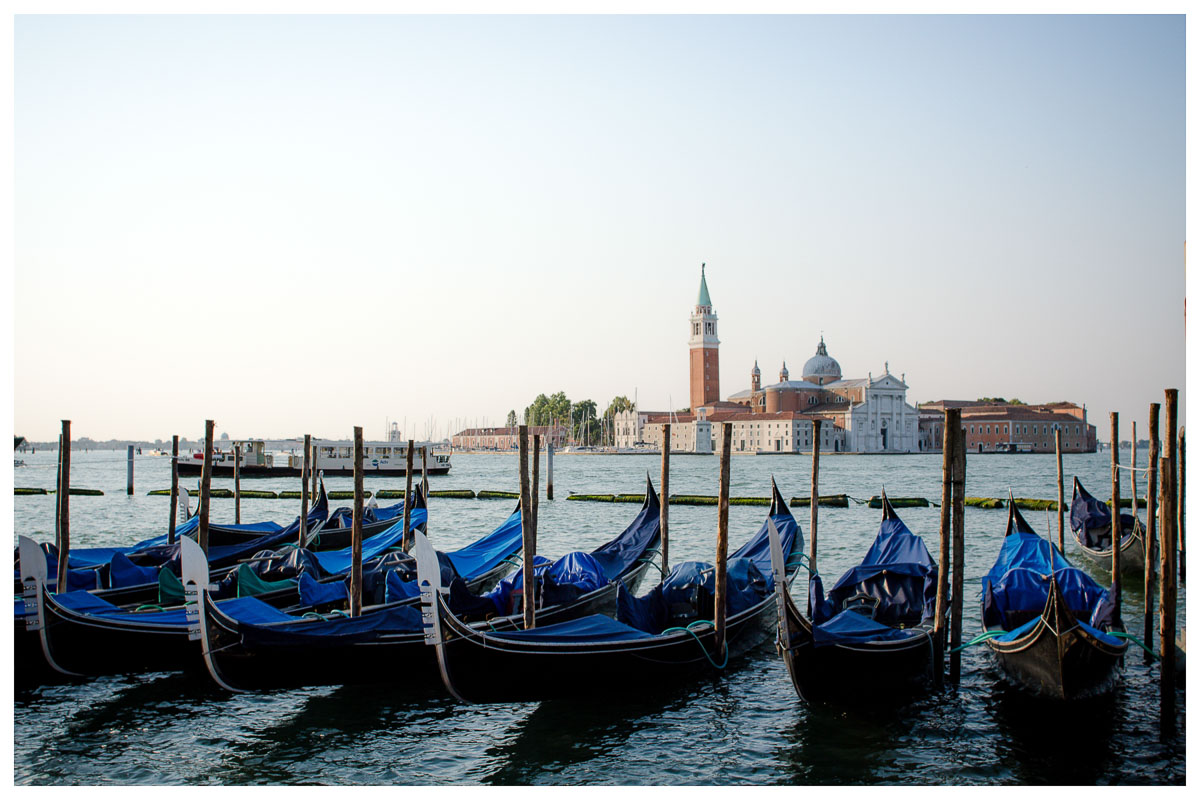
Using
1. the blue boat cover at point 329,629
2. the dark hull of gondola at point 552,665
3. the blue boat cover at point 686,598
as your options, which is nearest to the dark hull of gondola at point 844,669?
the dark hull of gondola at point 552,665

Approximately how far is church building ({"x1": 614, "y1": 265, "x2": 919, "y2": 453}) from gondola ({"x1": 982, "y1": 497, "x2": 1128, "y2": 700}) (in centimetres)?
5474

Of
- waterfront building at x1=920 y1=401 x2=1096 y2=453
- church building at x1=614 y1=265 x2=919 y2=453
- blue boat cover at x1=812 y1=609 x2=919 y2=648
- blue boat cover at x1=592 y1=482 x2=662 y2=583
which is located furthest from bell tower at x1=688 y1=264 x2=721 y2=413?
blue boat cover at x1=812 y1=609 x2=919 y2=648

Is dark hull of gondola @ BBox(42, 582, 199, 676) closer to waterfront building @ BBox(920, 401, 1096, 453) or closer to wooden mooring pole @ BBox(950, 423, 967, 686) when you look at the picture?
wooden mooring pole @ BBox(950, 423, 967, 686)

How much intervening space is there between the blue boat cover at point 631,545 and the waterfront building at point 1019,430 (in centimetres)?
5725

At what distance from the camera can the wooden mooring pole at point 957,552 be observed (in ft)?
15.8

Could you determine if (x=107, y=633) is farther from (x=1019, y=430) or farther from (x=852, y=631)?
(x=1019, y=430)

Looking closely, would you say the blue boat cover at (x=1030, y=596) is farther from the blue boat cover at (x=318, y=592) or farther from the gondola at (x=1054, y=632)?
the blue boat cover at (x=318, y=592)

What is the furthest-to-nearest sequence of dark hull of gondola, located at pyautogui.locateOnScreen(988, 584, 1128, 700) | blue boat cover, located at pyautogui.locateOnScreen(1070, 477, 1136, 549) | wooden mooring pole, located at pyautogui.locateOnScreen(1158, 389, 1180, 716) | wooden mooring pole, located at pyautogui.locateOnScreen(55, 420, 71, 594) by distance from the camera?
blue boat cover, located at pyautogui.locateOnScreen(1070, 477, 1136, 549) < wooden mooring pole, located at pyautogui.locateOnScreen(55, 420, 71, 594) < dark hull of gondola, located at pyautogui.locateOnScreen(988, 584, 1128, 700) < wooden mooring pole, located at pyautogui.locateOnScreen(1158, 389, 1180, 716)

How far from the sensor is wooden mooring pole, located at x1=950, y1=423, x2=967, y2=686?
4.82m

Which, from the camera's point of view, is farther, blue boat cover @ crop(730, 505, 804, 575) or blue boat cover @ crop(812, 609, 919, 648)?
blue boat cover @ crop(730, 505, 804, 575)

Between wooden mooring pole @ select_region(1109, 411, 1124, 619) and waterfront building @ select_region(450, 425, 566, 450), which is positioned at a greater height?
wooden mooring pole @ select_region(1109, 411, 1124, 619)

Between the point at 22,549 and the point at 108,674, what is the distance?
2.94ft

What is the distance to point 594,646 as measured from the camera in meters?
4.87

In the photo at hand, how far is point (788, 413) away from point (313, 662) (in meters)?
58.8
